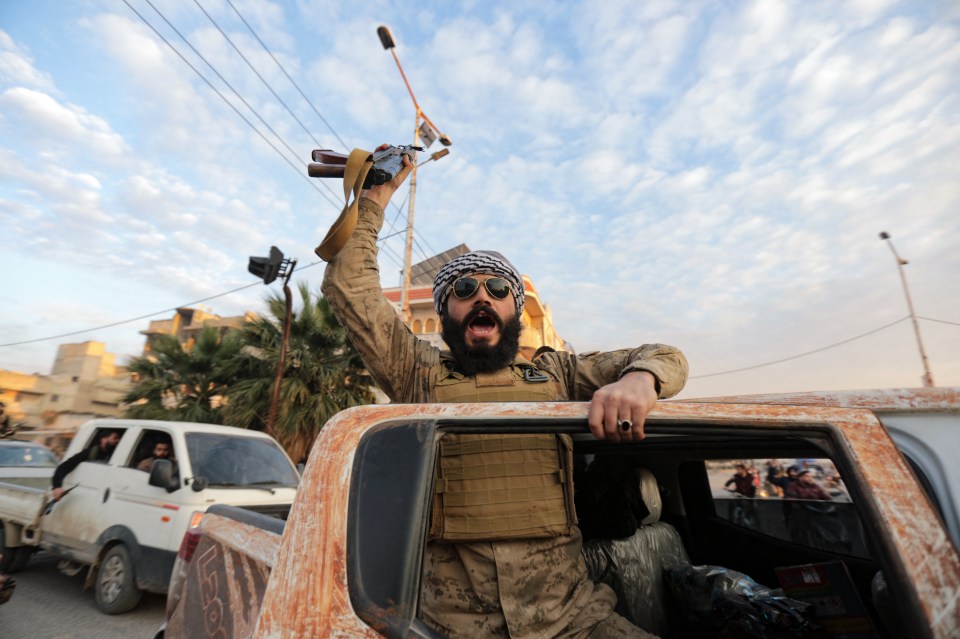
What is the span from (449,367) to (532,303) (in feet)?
83.3

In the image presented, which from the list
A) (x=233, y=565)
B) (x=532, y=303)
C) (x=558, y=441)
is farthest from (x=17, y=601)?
(x=532, y=303)

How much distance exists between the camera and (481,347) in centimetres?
179

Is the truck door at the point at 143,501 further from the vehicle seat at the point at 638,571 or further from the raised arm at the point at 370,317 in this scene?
the vehicle seat at the point at 638,571

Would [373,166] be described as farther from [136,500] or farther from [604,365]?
[136,500]

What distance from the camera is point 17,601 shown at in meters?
4.91

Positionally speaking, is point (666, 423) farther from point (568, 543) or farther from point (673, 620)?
point (673, 620)

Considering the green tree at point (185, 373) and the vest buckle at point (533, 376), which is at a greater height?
the green tree at point (185, 373)

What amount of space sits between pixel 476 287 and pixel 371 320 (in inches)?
16.4

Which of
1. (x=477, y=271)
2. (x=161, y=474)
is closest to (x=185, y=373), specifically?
(x=161, y=474)

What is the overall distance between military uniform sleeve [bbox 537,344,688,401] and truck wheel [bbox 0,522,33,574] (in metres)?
7.19

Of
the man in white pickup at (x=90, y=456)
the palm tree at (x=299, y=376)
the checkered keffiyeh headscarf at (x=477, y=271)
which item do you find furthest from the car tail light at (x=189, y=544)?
the palm tree at (x=299, y=376)

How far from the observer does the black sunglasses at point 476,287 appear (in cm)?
188

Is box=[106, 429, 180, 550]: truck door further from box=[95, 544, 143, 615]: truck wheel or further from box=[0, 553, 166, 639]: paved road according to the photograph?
box=[0, 553, 166, 639]: paved road

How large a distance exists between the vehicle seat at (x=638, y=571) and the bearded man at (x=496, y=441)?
1.98ft
